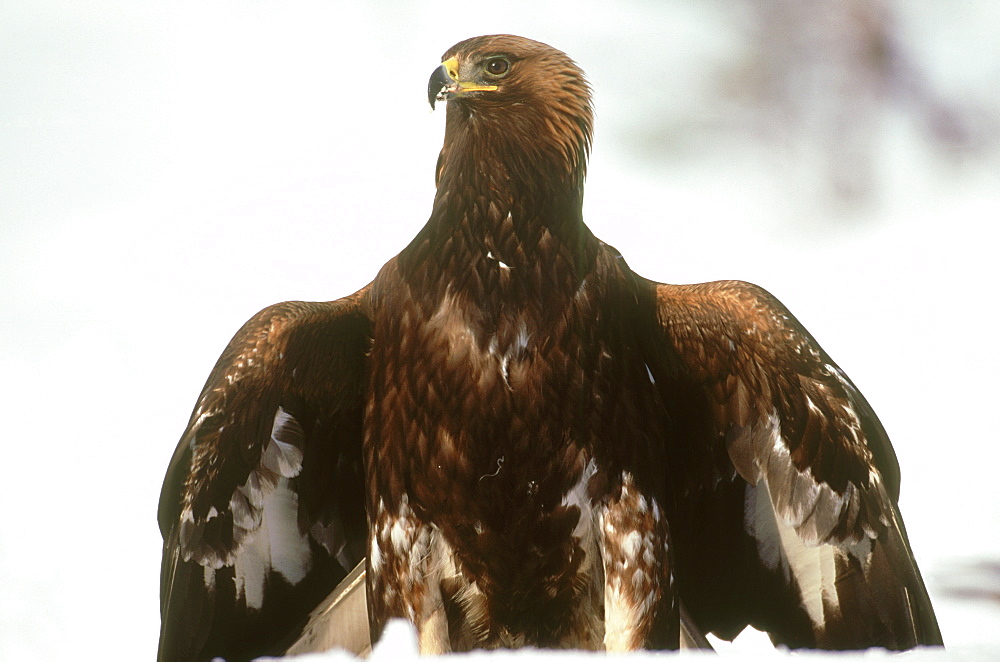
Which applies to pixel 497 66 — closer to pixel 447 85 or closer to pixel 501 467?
pixel 447 85

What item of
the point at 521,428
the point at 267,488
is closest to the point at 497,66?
the point at 521,428

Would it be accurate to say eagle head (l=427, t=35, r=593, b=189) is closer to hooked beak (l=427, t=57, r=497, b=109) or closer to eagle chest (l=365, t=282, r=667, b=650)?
hooked beak (l=427, t=57, r=497, b=109)

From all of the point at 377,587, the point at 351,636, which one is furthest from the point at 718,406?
the point at 351,636

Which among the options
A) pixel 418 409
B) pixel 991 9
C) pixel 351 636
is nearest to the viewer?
pixel 991 9

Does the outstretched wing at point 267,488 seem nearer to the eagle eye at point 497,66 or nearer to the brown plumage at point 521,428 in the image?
the brown plumage at point 521,428

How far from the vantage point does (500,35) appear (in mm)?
1534

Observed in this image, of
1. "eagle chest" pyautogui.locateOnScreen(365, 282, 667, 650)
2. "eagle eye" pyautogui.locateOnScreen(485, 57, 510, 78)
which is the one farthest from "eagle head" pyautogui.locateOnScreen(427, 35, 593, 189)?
"eagle chest" pyautogui.locateOnScreen(365, 282, 667, 650)

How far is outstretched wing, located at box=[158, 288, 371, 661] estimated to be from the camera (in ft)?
4.93

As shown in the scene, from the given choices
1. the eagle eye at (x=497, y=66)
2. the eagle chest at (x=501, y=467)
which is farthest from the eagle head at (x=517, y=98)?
the eagle chest at (x=501, y=467)

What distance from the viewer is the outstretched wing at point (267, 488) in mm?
1504

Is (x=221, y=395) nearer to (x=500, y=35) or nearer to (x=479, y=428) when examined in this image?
(x=479, y=428)

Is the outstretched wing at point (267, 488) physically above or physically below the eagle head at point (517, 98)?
below

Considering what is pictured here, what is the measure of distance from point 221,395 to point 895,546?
1.14m

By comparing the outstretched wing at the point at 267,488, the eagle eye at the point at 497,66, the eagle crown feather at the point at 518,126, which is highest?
the eagle eye at the point at 497,66
